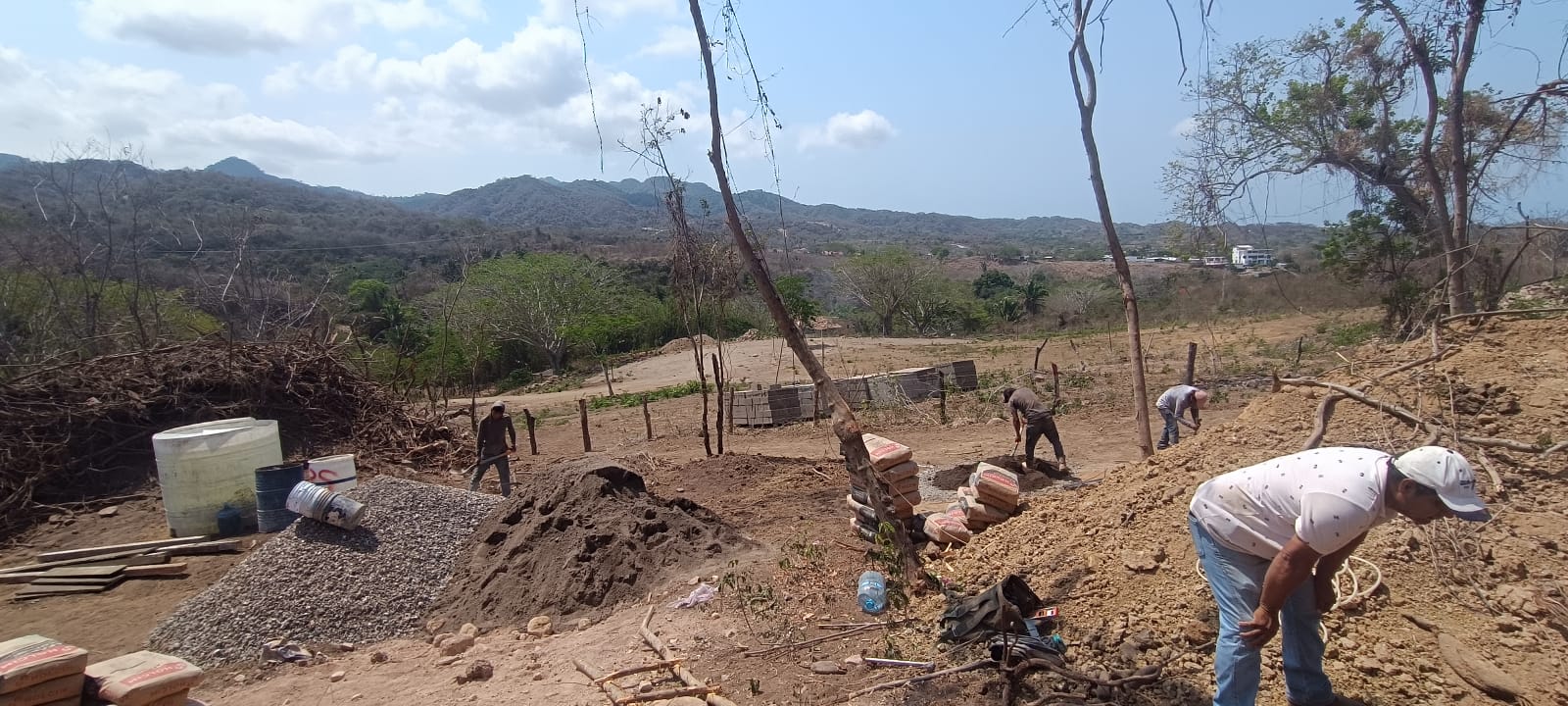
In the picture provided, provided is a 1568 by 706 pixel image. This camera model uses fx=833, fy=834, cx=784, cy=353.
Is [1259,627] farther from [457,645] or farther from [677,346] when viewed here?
[677,346]

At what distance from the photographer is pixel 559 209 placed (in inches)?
5389

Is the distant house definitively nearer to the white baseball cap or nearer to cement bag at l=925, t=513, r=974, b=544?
cement bag at l=925, t=513, r=974, b=544

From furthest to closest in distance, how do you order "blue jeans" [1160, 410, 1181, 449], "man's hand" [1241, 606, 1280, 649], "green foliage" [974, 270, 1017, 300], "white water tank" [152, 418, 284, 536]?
"green foliage" [974, 270, 1017, 300] < "blue jeans" [1160, 410, 1181, 449] < "white water tank" [152, 418, 284, 536] < "man's hand" [1241, 606, 1280, 649]

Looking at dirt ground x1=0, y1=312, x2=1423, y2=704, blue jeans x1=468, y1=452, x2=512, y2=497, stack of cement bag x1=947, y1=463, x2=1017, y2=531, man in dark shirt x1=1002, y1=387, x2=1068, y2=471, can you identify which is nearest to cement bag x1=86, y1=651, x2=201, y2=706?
dirt ground x1=0, y1=312, x2=1423, y2=704

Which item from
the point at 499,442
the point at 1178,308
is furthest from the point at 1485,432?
the point at 1178,308

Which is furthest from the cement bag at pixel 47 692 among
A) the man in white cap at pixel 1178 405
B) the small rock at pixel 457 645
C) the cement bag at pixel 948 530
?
the man in white cap at pixel 1178 405

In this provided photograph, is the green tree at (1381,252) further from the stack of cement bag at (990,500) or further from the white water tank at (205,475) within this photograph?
the white water tank at (205,475)

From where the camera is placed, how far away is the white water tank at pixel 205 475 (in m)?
7.42

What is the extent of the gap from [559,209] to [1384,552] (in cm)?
14106

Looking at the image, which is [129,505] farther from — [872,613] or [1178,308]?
[1178,308]

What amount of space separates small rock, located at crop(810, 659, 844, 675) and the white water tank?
6163 millimetres

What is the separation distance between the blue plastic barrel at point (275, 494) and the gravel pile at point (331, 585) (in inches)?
25.7

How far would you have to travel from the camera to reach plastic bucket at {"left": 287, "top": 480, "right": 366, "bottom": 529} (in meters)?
6.43

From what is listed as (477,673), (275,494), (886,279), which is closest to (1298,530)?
(477,673)
